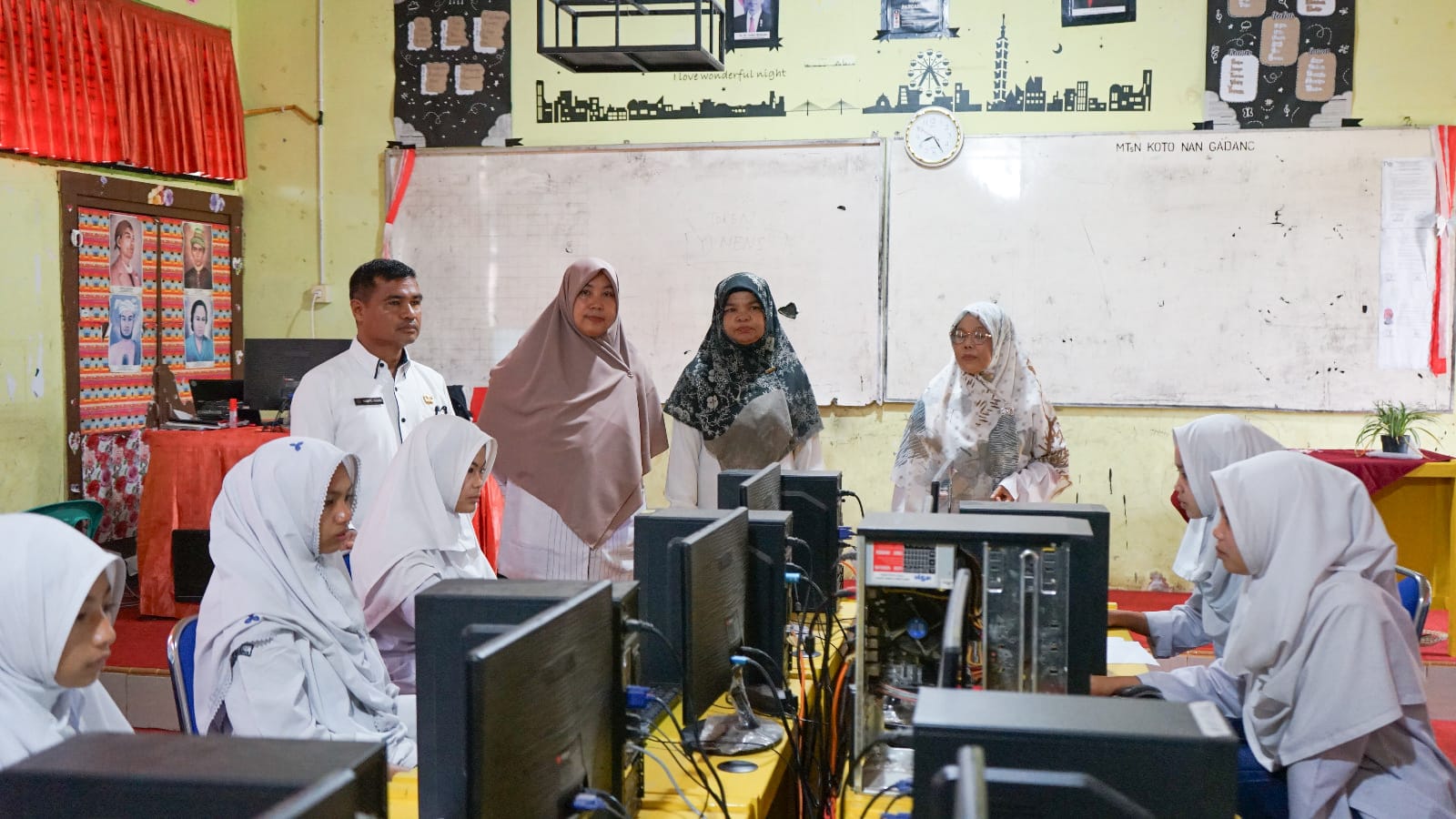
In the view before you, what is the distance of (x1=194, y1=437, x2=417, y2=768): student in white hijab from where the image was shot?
1891mm

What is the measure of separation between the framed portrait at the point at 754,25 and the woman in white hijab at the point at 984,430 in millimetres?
2268

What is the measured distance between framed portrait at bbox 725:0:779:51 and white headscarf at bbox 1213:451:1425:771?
3.77 m

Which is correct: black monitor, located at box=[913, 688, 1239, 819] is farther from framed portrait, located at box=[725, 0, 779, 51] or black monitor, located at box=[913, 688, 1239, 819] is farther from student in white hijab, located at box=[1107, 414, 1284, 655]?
framed portrait, located at box=[725, 0, 779, 51]

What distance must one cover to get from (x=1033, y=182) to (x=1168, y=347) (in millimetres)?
925

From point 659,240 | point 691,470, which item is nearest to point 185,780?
point 691,470

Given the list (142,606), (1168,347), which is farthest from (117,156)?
(1168,347)

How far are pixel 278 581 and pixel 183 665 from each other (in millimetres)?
256

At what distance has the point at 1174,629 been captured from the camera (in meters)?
2.63

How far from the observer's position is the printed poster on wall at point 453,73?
550 cm

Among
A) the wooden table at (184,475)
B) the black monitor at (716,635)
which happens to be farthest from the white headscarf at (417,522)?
the wooden table at (184,475)

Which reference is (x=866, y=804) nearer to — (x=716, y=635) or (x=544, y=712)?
(x=716, y=635)

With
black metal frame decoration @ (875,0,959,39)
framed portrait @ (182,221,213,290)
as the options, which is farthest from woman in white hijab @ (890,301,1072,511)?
framed portrait @ (182,221,213,290)

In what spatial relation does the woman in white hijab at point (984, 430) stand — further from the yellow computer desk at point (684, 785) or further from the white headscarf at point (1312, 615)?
the yellow computer desk at point (684, 785)

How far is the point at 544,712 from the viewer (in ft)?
3.91
